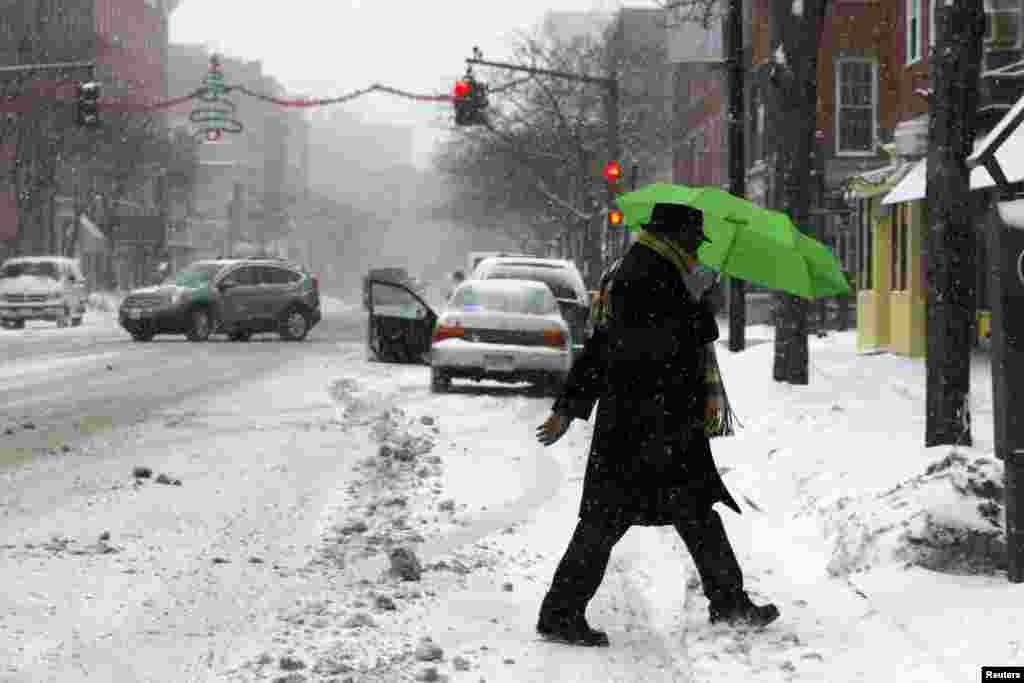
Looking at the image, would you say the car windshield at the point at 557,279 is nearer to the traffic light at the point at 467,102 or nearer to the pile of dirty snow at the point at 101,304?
the traffic light at the point at 467,102

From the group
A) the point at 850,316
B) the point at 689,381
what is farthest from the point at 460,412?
the point at 850,316

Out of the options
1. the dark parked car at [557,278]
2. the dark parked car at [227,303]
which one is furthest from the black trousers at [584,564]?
the dark parked car at [227,303]

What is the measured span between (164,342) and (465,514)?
27.7 m

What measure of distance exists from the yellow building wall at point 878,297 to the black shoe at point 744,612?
22387 millimetres

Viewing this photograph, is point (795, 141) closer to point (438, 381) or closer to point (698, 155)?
point (438, 381)

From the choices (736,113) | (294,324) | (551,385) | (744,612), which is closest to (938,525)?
(744,612)

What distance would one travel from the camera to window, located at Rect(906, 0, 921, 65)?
32.1 metres

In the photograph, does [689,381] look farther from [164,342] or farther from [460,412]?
[164,342]

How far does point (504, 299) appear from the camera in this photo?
2341 centimetres

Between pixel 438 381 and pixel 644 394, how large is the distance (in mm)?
15722

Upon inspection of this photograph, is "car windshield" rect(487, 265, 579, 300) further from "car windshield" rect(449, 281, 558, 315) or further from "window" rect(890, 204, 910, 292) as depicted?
"window" rect(890, 204, 910, 292)

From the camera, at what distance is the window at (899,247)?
28703 mm

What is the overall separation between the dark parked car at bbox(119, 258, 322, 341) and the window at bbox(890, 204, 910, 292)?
1520 cm

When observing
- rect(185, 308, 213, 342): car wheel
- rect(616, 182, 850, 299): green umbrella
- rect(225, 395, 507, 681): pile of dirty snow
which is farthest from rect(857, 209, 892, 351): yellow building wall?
rect(616, 182, 850, 299): green umbrella
